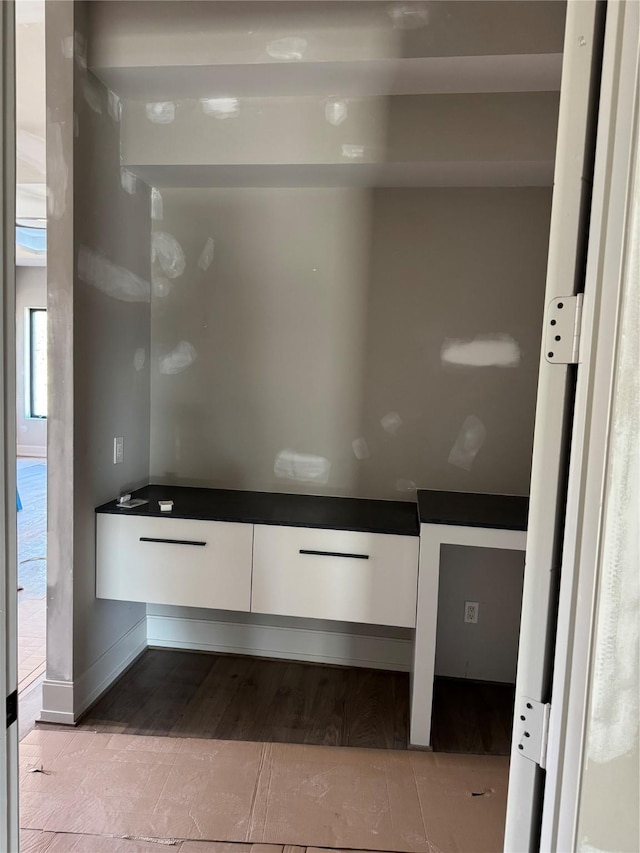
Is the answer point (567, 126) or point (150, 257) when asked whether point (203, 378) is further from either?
point (567, 126)

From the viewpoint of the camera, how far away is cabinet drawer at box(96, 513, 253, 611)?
92.3 inches

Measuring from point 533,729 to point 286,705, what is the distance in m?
1.88

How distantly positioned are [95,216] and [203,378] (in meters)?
0.88

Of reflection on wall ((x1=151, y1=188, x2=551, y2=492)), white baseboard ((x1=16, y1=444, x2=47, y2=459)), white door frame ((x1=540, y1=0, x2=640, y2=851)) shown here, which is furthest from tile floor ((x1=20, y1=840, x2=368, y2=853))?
white baseboard ((x1=16, y1=444, x2=47, y2=459))

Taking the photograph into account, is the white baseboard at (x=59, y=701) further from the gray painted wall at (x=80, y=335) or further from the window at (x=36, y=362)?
the window at (x=36, y=362)

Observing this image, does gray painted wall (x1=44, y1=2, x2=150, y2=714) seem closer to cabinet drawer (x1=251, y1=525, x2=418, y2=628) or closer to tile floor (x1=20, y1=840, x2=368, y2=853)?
tile floor (x1=20, y1=840, x2=368, y2=853)

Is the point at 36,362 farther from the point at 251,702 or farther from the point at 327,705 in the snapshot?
the point at 327,705

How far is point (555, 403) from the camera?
0.79 meters

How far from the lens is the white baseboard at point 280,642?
279 centimetres

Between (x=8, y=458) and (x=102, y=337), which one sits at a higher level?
(x=102, y=337)

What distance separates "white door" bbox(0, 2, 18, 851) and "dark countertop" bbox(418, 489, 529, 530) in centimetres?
155

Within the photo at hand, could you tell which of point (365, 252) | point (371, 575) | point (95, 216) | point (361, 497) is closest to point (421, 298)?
point (365, 252)

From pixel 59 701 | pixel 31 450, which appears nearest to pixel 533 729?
pixel 59 701

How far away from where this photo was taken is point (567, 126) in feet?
2.48
